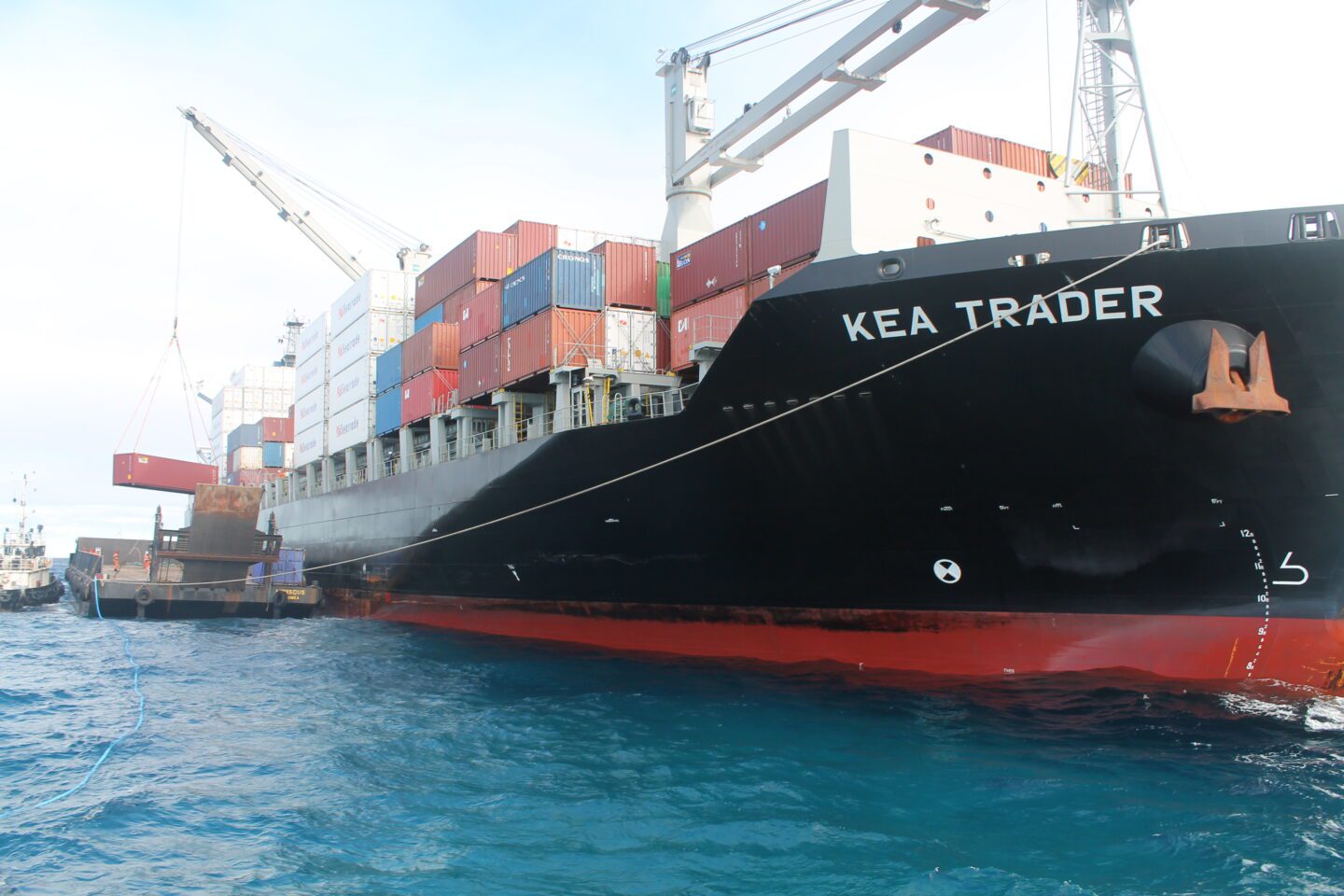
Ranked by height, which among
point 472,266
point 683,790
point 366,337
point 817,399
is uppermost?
point 472,266

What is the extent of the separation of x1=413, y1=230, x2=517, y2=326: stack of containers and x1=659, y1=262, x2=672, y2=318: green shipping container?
5811 millimetres

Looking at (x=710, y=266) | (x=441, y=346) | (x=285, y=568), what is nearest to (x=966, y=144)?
(x=710, y=266)

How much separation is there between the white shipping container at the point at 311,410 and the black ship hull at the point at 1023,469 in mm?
22573

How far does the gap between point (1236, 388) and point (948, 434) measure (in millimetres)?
3313

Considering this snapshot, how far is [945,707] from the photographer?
11.4m

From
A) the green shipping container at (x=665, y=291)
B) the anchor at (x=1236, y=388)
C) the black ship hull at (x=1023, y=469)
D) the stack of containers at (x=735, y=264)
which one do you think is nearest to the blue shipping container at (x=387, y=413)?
the green shipping container at (x=665, y=291)

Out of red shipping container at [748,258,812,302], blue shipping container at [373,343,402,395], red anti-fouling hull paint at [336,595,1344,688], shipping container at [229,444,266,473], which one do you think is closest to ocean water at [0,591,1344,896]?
red anti-fouling hull paint at [336,595,1344,688]

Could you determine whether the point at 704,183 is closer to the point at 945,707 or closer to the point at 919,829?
the point at 945,707

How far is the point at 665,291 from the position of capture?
19266mm

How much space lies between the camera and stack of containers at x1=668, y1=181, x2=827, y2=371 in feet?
47.9

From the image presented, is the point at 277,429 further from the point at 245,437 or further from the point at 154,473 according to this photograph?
the point at 154,473

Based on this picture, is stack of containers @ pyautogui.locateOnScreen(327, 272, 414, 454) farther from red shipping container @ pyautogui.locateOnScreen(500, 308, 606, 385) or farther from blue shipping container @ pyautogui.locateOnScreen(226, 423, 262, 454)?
blue shipping container @ pyautogui.locateOnScreen(226, 423, 262, 454)

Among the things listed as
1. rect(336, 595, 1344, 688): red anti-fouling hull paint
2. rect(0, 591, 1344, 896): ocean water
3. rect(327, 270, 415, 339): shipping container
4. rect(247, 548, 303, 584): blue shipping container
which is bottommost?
rect(0, 591, 1344, 896): ocean water

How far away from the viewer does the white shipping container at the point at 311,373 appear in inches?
1350
